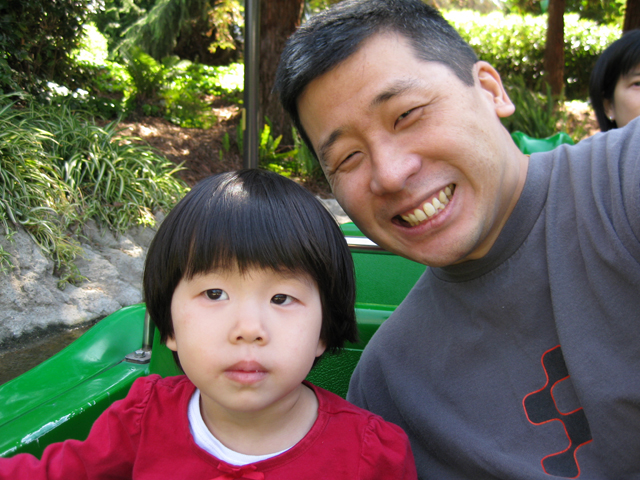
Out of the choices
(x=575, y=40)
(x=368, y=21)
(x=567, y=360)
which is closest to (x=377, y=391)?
(x=567, y=360)

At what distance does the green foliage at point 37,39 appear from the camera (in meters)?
5.22

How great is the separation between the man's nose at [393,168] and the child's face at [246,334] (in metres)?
0.31

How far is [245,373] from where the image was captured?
1.00 metres

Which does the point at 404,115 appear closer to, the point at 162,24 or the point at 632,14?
the point at 632,14

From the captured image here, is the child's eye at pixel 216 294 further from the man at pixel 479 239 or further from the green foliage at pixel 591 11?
the green foliage at pixel 591 11

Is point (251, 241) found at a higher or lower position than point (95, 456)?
higher

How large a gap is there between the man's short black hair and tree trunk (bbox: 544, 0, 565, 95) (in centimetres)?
1104

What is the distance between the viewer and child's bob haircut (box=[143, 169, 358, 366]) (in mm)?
1078

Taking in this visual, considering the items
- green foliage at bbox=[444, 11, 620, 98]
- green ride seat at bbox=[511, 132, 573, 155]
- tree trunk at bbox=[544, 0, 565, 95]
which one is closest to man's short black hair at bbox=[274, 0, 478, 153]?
green ride seat at bbox=[511, 132, 573, 155]

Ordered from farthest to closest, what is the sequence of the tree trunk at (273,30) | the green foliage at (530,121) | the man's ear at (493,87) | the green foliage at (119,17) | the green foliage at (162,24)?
the green foliage at (119,17)
the green foliage at (162,24)
the green foliage at (530,121)
the tree trunk at (273,30)
the man's ear at (493,87)

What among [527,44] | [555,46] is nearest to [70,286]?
[555,46]

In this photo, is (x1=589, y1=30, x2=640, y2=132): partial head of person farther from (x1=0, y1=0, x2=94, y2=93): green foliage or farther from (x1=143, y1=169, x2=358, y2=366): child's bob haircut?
(x1=0, y1=0, x2=94, y2=93): green foliage

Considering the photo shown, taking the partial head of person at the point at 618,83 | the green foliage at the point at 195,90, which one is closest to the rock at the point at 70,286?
the partial head of person at the point at 618,83

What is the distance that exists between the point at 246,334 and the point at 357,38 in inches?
29.4
